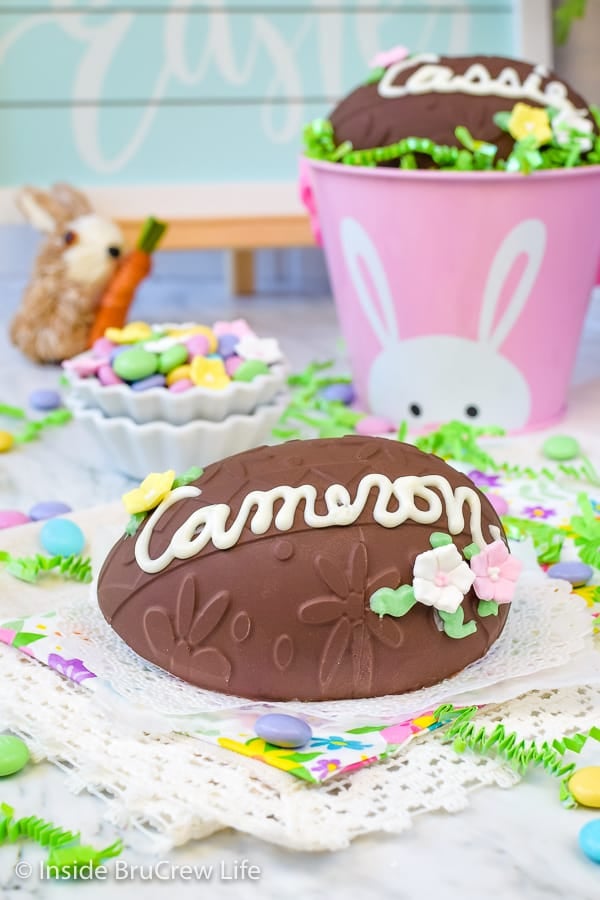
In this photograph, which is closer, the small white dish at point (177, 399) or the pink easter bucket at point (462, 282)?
the small white dish at point (177, 399)

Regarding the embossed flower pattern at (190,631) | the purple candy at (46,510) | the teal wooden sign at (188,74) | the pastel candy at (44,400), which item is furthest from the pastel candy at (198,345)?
the teal wooden sign at (188,74)

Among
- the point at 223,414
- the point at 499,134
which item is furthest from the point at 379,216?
the point at 223,414

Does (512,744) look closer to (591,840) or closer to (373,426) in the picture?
(591,840)

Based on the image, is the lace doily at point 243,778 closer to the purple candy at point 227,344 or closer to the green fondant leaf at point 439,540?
the green fondant leaf at point 439,540

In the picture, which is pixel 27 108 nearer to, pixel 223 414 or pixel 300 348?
pixel 300 348

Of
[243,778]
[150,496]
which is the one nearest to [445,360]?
[150,496]
